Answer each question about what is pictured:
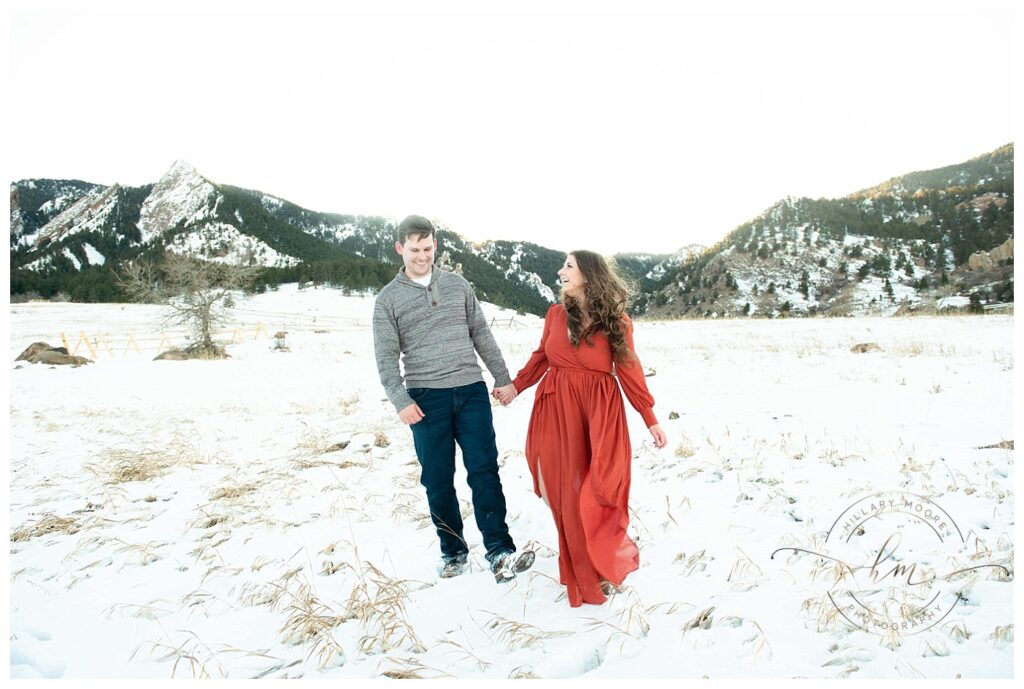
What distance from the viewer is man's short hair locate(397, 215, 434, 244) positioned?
3621 mm

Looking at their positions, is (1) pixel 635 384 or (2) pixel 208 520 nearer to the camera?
(1) pixel 635 384

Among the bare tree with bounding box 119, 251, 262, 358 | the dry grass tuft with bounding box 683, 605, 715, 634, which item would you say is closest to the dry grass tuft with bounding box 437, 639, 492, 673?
the dry grass tuft with bounding box 683, 605, 715, 634

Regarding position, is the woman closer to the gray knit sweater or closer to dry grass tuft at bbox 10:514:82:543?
the gray knit sweater

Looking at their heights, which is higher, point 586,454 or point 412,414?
point 412,414

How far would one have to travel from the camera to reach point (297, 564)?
158 inches

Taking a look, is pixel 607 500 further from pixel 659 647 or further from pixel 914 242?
pixel 914 242

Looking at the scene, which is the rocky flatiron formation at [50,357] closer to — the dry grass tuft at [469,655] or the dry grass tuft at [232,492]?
the dry grass tuft at [232,492]

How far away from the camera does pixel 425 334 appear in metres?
3.64

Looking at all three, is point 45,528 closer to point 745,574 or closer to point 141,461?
point 141,461

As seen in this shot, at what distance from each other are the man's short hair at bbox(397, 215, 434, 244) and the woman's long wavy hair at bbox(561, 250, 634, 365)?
3.48ft

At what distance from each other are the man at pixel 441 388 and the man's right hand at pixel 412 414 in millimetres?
44

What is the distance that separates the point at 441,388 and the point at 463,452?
48 cm

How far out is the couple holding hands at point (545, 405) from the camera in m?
3.31

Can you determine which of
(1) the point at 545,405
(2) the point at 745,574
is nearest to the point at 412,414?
(1) the point at 545,405
